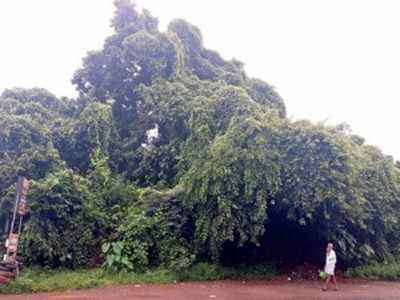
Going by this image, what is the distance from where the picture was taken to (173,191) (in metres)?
16.0

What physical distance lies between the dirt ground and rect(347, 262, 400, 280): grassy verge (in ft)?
5.03

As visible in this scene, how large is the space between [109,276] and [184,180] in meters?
3.62

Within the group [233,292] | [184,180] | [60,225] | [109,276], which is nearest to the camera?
[233,292]

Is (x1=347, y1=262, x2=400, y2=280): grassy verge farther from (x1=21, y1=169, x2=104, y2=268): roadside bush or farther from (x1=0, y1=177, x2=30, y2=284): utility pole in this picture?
(x1=0, y1=177, x2=30, y2=284): utility pole

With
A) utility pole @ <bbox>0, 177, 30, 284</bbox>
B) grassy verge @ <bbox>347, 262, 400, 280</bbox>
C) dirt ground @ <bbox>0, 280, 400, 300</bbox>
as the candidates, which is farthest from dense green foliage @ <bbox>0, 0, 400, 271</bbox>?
utility pole @ <bbox>0, 177, 30, 284</bbox>

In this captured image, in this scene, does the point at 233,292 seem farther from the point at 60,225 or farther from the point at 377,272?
the point at 377,272

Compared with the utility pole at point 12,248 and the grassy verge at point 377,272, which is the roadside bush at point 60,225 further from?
the grassy verge at point 377,272

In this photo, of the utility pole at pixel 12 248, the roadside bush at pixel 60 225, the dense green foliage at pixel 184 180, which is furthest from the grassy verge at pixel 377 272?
the utility pole at pixel 12 248

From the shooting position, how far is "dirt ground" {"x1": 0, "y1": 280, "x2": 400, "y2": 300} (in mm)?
11781

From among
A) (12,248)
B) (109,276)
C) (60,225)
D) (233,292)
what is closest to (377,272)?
(233,292)

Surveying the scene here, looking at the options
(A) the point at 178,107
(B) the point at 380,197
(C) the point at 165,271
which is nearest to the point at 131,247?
(C) the point at 165,271

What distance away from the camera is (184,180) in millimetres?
15641

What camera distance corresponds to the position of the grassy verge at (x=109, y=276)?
1277 centimetres

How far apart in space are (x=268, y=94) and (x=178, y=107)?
637 centimetres
